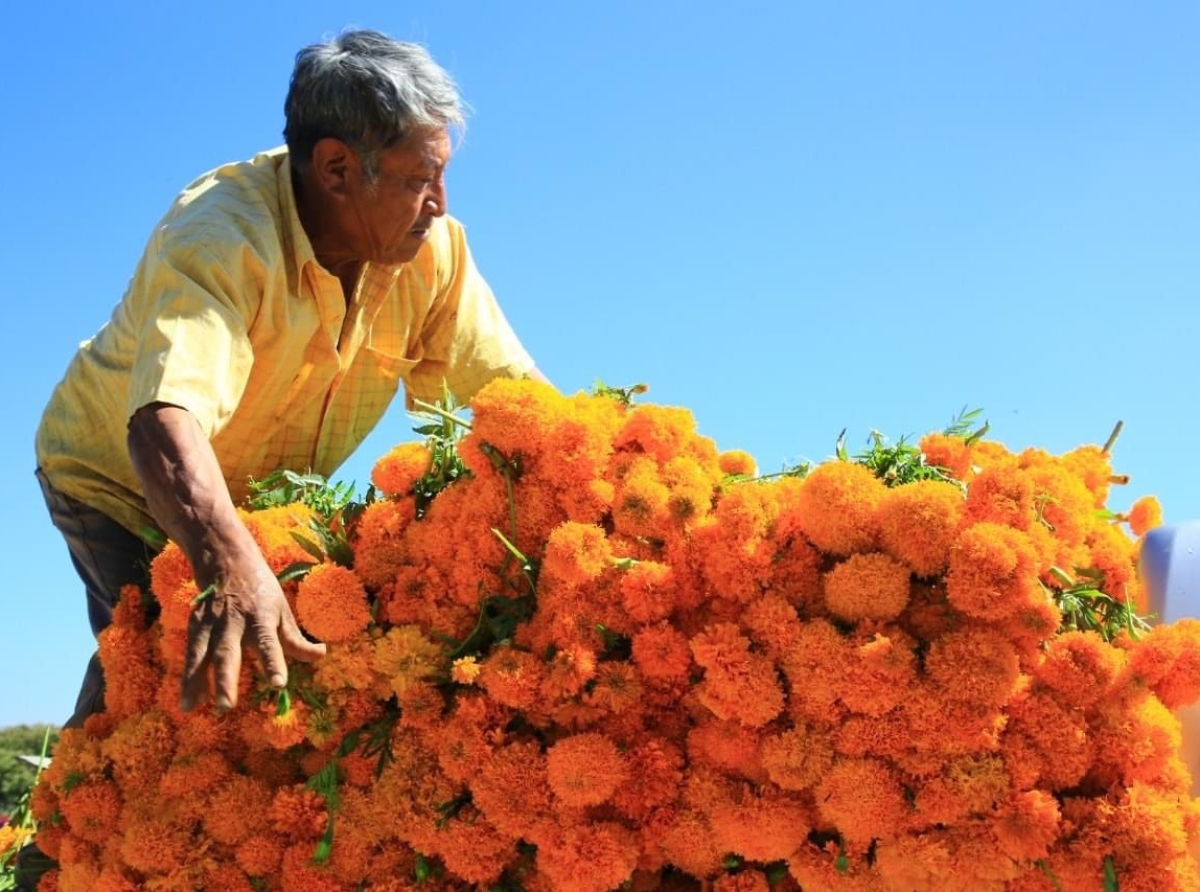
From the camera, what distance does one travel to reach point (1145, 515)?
10.7ft

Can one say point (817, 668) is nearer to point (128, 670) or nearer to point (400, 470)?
point (400, 470)

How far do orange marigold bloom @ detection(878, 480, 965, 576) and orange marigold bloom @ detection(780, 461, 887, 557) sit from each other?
0.10 ft

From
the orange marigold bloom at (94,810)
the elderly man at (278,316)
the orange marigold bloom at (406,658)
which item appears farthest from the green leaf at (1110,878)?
the orange marigold bloom at (94,810)

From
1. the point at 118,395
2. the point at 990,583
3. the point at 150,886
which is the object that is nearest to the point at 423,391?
the point at 118,395

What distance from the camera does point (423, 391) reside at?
4727mm

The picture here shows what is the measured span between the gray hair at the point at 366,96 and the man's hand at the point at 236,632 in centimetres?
149

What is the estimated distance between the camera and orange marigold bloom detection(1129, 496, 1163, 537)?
3.26 metres

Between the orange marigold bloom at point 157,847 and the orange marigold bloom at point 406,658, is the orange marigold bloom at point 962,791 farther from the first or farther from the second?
the orange marigold bloom at point 157,847

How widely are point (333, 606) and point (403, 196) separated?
1.46m

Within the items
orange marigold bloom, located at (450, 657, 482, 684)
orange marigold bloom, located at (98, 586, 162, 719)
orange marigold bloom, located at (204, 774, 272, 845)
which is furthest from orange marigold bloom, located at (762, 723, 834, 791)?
orange marigold bloom, located at (98, 586, 162, 719)

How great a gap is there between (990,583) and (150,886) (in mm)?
1959

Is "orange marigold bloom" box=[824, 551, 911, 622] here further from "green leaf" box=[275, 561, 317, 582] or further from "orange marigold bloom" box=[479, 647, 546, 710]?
"green leaf" box=[275, 561, 317, 582]

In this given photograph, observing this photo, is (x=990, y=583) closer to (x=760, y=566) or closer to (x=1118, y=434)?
(x=760, y=566)

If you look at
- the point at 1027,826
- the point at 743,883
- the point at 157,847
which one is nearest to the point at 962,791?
the point at 1027,826
